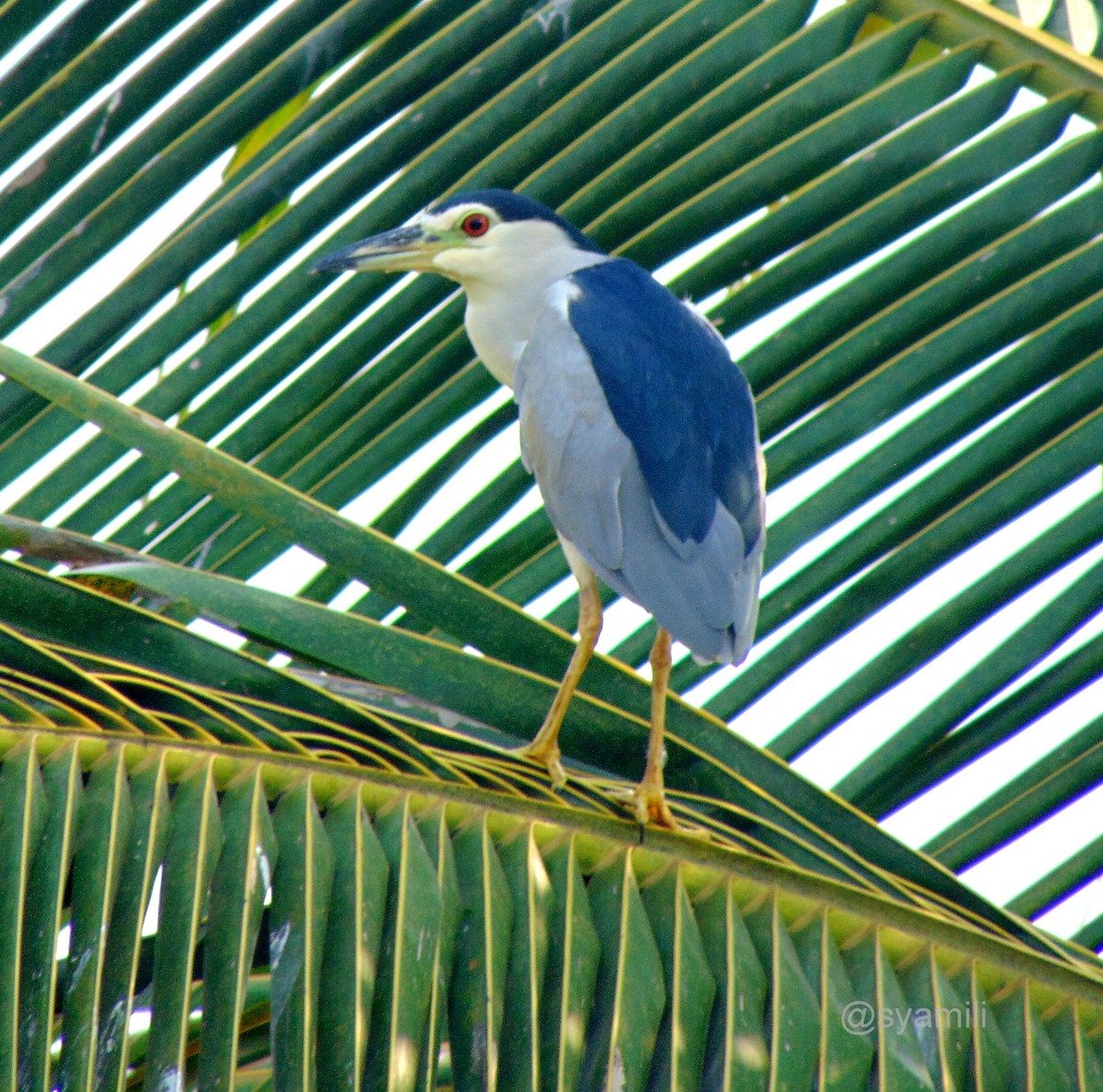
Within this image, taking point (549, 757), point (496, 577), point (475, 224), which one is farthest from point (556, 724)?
point (475, 224)

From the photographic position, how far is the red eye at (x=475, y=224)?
2025mm

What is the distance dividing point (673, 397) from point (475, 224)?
44 centimetres

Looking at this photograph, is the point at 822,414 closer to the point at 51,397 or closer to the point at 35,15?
the point at 51,397

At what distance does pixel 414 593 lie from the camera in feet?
3.87

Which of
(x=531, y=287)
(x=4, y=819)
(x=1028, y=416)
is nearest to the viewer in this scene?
(x=4, y=819)

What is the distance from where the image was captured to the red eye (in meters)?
2.03

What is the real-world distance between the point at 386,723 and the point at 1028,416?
735 mm

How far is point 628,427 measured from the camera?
184 centimetres

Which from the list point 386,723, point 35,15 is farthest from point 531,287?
point 386,723

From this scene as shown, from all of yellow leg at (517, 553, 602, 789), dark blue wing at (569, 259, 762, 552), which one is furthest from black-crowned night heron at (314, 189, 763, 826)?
yellow leg at (517, 553, 602, 789)

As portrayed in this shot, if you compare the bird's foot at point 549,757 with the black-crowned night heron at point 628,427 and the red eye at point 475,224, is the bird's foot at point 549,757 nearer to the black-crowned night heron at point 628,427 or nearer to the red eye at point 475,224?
the black-crowned night heron at point 628,427

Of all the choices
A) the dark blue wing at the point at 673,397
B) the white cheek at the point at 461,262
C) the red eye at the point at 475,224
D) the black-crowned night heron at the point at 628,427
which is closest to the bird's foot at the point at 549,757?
the black-crowned night heron at the point at 628,427

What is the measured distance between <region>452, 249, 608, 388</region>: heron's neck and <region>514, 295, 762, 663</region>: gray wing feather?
41mm

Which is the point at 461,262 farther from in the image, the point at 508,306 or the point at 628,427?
the point at 628,427
